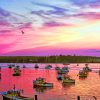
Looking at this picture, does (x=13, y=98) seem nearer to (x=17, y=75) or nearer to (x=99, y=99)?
(x=99, y=99)

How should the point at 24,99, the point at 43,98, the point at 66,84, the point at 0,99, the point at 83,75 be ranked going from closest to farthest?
1. the point at 24,99
2. the point at 0,99
3. the point at 43,98
4. the point at 66,84
5. the point at 83,75

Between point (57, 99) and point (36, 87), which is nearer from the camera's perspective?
point (57, 99)

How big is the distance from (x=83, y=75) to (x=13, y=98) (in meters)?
96.8

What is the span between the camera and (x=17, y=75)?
171 meters

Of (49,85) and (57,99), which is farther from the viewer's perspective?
(49,85)

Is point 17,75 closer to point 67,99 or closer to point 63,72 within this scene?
point 63,72

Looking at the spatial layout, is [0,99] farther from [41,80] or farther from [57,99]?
[41,80]

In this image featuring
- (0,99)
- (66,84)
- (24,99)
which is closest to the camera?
(24,99)

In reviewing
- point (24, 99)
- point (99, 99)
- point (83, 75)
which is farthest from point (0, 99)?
point (83, 75)

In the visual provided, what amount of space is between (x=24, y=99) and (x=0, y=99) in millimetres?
15567

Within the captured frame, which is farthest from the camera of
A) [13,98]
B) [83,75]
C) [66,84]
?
[83,75]

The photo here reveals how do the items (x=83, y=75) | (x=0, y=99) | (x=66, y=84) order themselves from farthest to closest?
(x=83, y=75) → (x=66, y=84) → (x=0, y=99)

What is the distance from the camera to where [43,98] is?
7700cm

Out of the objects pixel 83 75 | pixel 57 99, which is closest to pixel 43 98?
pixel 57 99
